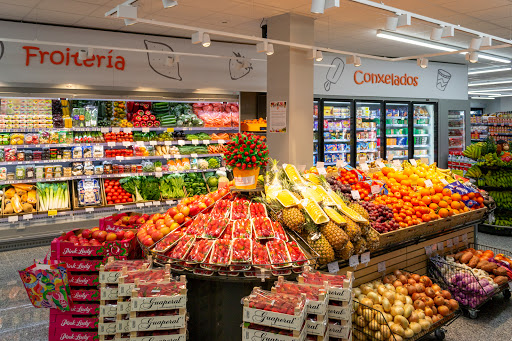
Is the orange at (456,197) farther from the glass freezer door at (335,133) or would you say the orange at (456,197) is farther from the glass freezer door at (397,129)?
the glass freezer door at (397,129)

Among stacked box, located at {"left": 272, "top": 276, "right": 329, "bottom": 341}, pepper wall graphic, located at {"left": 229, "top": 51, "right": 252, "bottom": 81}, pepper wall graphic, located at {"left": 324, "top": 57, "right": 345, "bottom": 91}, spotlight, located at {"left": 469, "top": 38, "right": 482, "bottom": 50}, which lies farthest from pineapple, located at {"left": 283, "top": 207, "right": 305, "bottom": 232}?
pepper wall graphic, located at {"left": 324, "top": 57, "right": 345, "bottom": 91}

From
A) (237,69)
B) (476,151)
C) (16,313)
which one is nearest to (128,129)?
(237,69)

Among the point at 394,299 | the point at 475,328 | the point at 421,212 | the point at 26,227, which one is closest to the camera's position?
the point at 394,299

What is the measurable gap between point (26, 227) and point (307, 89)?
4.59 meters

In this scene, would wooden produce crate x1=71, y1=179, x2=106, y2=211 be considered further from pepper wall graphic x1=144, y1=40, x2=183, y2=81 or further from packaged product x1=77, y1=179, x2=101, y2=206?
pepper wall graphic x1=144, y1=40, x2=183, y2=81

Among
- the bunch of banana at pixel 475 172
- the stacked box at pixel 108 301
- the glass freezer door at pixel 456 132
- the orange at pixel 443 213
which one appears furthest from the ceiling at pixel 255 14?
the glass freezer door at pixel 456 132

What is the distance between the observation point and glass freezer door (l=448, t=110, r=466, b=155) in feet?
38.3

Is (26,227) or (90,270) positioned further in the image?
(26,227)

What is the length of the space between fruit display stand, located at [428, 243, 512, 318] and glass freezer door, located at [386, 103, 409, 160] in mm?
5932

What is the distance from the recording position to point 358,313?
337 cm

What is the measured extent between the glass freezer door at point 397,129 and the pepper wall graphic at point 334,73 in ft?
6.10

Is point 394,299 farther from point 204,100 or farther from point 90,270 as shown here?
point 204,100

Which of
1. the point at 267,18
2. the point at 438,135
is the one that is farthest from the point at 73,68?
the point at 438,135

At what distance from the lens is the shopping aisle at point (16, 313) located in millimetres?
3848
